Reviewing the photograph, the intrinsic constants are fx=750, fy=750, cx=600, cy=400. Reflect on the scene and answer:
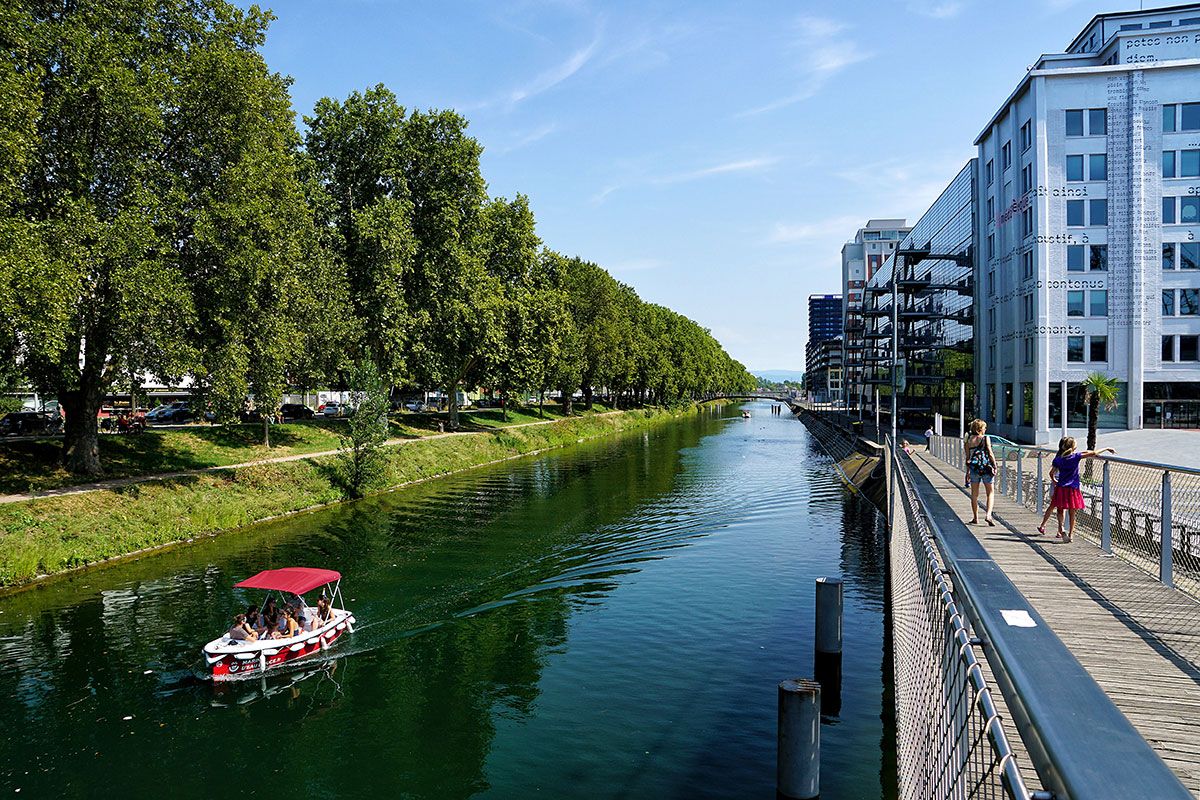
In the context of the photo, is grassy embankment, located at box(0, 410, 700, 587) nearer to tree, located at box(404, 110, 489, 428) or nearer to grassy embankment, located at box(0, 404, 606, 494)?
grassy embankment, located at box(0, 404, 606, 494)

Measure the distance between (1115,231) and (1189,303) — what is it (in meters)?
7.02

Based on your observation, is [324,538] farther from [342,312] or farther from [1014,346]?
[1014,346]

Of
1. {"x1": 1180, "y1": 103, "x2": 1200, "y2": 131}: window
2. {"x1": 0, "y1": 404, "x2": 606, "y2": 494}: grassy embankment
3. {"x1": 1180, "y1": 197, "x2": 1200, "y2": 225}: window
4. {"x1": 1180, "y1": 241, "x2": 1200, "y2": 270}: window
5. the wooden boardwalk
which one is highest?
{"x1": 1180, "y1": 103, "x2": 1200, "y2": 131}: window

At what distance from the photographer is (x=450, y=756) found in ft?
→ 44.1

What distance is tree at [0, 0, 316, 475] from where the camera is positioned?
2558 cm

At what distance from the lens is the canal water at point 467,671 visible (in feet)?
42.0

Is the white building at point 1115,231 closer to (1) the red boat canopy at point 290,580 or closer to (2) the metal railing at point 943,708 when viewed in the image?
(2) the metal railing at point 943,708

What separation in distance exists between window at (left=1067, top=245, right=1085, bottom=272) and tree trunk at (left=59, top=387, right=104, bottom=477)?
60.1 m

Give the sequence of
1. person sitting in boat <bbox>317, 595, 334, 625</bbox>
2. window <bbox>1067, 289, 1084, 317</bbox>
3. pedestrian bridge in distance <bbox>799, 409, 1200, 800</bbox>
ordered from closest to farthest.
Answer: pedestrian bridge in distance <bbox>799, 409, 1200, 800</bbox> < person sitting in boat <bbox>317, 595, 334, 625</bbox> < window <bbox>1067, 289, 1084, 317</bbox>

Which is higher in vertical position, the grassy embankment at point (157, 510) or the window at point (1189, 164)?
the window at point (1189, 164)

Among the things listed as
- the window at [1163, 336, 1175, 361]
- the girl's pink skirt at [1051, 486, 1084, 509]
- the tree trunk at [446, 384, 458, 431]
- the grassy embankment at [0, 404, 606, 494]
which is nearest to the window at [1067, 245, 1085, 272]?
the window at [1163, 336, 1175, 361]

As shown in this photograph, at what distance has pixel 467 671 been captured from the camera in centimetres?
1719

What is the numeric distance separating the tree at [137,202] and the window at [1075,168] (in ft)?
172

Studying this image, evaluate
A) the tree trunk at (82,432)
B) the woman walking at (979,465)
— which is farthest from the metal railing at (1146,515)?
the tree trunk at (82,432)
